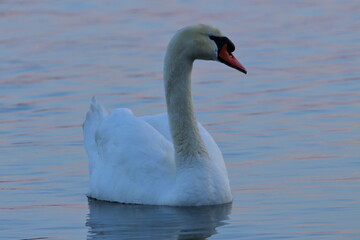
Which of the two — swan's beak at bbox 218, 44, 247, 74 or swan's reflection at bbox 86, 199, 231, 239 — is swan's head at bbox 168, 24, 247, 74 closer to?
swan's beak at bbox 218, 44, 247, 74

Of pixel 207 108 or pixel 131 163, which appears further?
pixel 207 108

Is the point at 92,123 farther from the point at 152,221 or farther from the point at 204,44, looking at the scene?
the point at 152,221

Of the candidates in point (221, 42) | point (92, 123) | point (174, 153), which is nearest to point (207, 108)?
point (92, 123)

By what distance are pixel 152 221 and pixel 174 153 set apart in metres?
1.13

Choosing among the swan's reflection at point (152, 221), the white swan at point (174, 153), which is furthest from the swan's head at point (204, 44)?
the swan's reflection at point (152, 221)

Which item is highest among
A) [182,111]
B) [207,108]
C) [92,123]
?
[207,108]

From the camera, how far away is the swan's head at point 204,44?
1114 centimetres

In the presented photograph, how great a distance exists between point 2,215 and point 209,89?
6.22m

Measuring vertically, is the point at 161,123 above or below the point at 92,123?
below

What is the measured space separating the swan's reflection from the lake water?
2 cm

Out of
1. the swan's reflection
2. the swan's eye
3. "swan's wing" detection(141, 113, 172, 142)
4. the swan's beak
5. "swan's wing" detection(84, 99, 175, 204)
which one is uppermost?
the swan's eye

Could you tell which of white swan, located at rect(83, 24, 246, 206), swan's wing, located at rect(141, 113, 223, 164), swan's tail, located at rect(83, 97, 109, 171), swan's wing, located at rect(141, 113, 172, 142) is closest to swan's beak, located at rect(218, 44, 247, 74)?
white swan, located at rect(83, 24, 246, 206)

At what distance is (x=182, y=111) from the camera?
11.5 metres

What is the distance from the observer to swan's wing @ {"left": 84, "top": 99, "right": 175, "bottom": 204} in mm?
11391
